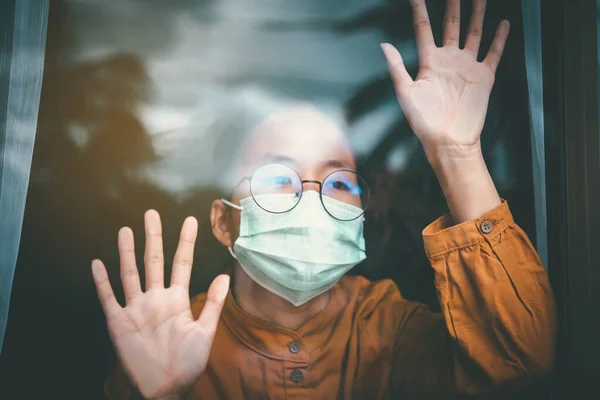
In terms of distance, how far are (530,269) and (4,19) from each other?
2416 mm

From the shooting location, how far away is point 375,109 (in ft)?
7.80

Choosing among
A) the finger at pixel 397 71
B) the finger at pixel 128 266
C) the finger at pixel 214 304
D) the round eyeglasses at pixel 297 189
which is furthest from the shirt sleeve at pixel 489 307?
the finger at pixel 128 266

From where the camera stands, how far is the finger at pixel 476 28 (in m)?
2.37

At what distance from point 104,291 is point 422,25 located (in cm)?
175

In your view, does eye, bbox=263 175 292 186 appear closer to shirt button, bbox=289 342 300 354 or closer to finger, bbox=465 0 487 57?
shirt button, bbox=289 342 300 354

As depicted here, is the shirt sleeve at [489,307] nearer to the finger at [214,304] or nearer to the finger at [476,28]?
the finger at [476,28]

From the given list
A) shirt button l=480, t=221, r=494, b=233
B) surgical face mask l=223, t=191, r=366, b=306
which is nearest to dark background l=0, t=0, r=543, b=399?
surgical face mask l=223, t=191, r=366, b=306

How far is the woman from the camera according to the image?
2168mm

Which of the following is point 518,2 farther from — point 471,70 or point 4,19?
point 4,19

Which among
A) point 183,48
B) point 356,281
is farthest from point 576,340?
point 183,48

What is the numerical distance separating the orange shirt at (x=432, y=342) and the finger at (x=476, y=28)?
2.34ft

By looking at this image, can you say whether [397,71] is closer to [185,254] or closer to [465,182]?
[465,182]

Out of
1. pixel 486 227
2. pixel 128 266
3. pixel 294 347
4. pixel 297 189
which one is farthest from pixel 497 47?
pixel 128 266

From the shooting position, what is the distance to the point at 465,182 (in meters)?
2.26
